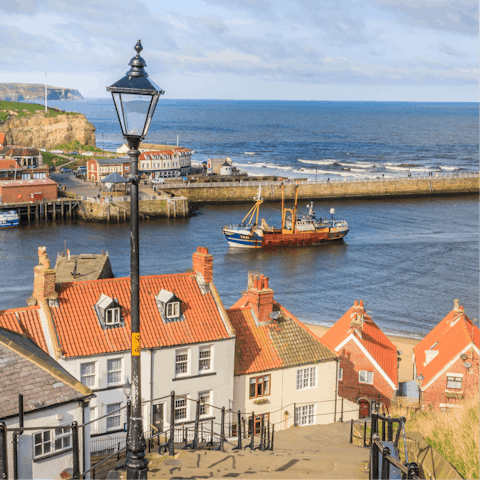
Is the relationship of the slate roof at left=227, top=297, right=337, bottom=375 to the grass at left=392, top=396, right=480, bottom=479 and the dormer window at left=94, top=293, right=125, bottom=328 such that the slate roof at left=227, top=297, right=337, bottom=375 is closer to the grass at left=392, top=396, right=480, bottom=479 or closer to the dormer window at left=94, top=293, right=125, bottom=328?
the dormer window at left=94, top=293, right=125, bottom=328

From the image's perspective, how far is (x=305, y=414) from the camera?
3031 cm

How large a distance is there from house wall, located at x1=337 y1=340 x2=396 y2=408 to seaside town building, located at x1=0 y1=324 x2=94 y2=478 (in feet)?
65.5

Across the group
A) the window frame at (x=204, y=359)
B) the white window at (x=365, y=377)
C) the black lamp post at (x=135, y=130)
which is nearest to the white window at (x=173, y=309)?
the window frame at (x=204, y=359)

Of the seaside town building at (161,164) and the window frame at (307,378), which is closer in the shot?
the window frame at (307,378)

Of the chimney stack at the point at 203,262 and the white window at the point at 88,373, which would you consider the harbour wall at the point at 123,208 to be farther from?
the white window at the point at 88,373

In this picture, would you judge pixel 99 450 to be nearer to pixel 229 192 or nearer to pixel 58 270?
pixel 58 270

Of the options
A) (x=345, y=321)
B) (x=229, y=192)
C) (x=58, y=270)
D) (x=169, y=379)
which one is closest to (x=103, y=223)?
(x=229, y=192)

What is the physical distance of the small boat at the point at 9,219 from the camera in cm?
9188

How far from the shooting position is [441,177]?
12962 cm

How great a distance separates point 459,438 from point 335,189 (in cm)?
10884

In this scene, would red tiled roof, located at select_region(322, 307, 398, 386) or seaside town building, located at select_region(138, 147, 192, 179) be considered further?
seaside town building, located at select_region(138, 147, 192, 179)

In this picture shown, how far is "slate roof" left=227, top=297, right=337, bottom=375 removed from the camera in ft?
96.3

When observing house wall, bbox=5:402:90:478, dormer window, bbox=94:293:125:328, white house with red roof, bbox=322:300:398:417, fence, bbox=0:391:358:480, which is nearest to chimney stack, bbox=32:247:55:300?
dormer window, bbox=94:293:125:328

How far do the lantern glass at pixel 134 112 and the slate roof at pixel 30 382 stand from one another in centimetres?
760
